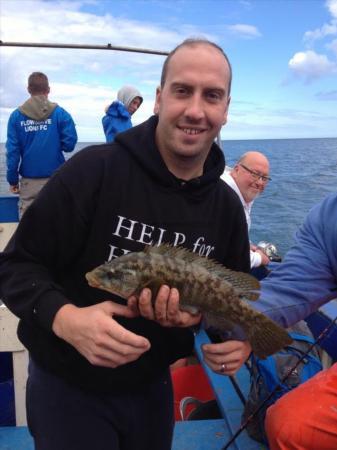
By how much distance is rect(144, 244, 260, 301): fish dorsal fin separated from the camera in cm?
201

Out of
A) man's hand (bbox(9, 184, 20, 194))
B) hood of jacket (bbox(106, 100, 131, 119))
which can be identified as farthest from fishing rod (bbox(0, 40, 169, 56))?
man's hand (bbox(9, 184, 20, 194))

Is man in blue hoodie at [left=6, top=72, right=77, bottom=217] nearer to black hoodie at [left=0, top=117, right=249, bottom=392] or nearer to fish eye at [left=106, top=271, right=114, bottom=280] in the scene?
black hoodie at [left=0, top=117, right=249, bottom=392]

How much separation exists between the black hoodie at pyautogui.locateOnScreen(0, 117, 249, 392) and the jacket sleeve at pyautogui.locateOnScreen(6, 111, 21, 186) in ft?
20.9

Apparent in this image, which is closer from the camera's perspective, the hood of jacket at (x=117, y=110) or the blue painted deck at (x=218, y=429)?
the blue painted deck at (x=218, y=429)

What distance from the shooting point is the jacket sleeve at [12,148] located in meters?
8.09

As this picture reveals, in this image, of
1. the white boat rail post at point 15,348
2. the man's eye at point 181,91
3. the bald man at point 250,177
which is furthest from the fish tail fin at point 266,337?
the bald man at point 250,177

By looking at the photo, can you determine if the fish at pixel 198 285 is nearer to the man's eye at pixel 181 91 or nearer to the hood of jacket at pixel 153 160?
the hood of jacket at pixel 153 160

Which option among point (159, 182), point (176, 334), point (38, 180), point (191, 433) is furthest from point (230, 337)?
point (38, 180)

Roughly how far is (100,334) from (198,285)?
555mm

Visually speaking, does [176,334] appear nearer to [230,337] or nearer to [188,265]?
[230,337]

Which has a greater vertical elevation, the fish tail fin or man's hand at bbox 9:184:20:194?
man's hand at bbox 9:184:20:194

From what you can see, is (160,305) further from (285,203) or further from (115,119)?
(285,203)

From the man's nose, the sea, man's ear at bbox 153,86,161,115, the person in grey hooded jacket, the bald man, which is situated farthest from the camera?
the sea

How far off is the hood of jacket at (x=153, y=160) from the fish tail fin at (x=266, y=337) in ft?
2.33
